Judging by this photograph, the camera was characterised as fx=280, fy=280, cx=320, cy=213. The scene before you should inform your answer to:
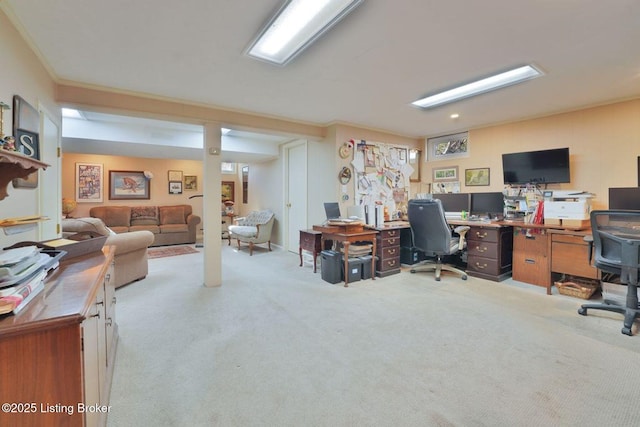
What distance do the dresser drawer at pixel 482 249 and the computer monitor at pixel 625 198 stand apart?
1289mm

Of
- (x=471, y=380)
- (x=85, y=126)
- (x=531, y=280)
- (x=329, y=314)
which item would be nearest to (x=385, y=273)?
(x=329, y=314)

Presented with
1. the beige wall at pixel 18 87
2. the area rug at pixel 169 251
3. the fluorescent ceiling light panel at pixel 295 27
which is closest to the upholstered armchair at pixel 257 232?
the area rug at pixel 169 251

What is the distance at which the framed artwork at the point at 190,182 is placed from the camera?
779 centimetres

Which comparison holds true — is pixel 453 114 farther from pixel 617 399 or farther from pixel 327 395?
pixel 327 395

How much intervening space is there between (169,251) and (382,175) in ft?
15.4

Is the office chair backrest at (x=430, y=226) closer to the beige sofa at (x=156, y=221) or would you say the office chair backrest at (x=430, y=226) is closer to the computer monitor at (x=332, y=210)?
the computer monitor at (x=332, y=210)

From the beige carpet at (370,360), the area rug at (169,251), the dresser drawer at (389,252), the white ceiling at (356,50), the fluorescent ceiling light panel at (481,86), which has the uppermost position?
the fluorescent ceiling light panel at (481,86)

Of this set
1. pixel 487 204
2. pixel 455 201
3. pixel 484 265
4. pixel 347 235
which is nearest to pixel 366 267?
pixel 347 235

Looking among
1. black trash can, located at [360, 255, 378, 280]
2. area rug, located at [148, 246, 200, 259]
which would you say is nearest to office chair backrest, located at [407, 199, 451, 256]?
black trash can, located at [360, 255, 378, 280]

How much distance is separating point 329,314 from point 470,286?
6.60 feet

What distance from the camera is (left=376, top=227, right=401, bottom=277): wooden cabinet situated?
4.00m

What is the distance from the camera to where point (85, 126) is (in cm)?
438

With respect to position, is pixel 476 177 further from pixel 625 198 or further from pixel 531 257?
pixel 625 198

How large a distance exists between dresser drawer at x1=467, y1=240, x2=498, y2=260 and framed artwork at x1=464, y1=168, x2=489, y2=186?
1.21 m
